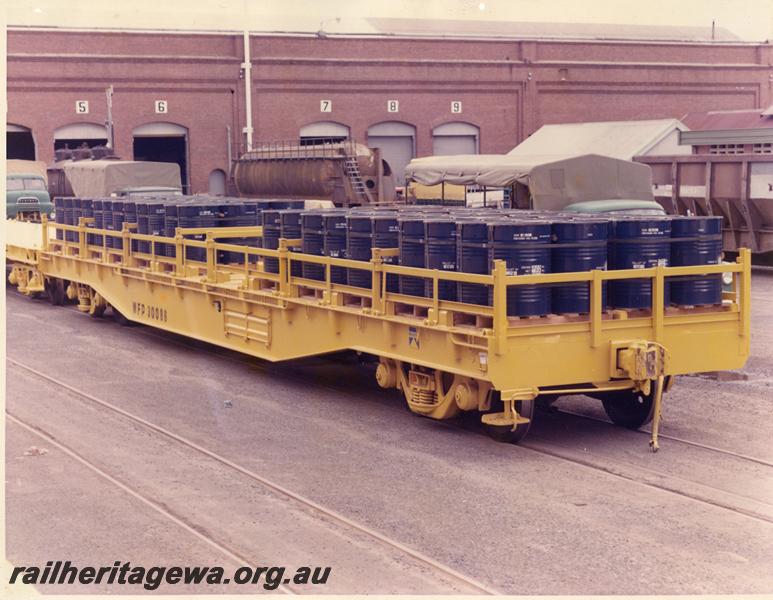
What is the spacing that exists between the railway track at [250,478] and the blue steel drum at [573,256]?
127 inches

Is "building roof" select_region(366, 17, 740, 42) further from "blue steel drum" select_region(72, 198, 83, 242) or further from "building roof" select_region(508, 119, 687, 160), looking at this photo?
"blue steel drum" select_region(72, 198, 83, 242)

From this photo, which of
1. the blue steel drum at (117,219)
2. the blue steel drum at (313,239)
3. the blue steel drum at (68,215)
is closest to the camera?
the blue steel drum at (313,239)

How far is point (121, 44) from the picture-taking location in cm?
4491

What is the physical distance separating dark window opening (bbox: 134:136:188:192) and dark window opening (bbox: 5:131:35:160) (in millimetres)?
4031

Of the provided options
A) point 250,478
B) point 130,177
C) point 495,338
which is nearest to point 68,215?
point 130,177

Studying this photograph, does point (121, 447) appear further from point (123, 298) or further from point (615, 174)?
point (615, 174)

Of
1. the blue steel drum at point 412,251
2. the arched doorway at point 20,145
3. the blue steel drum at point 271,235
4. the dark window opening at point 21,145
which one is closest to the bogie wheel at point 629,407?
the blue steel drum at point 412,251

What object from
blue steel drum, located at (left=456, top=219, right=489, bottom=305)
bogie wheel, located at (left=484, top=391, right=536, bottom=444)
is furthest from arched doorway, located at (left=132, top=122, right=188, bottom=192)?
bogie wheel, located at (left=484, top=391, right=536, bottom=444)

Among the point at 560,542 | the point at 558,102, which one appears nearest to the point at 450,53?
the point at 558,102

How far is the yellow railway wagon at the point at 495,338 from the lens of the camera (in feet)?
35.9

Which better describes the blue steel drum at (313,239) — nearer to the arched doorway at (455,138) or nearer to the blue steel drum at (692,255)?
the blue steel drum at (692,255)

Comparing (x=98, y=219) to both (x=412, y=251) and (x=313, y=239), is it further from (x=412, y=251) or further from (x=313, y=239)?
(x=412, y=251)

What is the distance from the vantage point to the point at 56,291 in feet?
76.1

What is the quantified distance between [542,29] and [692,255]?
49.7 meters
